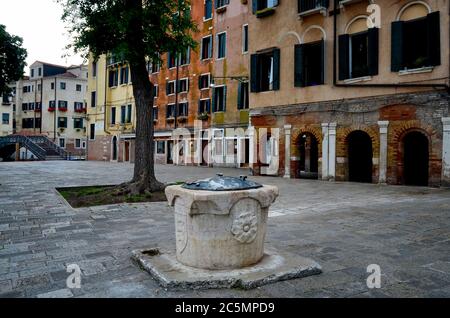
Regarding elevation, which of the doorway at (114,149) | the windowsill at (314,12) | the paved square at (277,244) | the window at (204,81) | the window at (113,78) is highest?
the window at (113,78)

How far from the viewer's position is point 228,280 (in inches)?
143

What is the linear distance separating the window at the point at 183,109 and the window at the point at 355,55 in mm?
17568

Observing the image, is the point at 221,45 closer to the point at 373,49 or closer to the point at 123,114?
the point at 123,114

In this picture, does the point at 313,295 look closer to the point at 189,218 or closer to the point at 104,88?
the point at 189,218

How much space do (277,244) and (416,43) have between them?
11616 millimetres

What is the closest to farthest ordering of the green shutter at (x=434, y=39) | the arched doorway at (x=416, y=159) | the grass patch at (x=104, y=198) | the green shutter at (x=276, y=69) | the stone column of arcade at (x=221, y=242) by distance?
the stone column of arcade at (x=221, y=242)
the grass patch at (x=104, y=198)
the green shutter at (x=434, y=39)
the arched doorway at (x=416, y=159)
the green shutter at (x=276, y=69)

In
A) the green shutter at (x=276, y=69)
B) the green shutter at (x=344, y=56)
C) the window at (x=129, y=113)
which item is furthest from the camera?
the window at (x=129, y=113)

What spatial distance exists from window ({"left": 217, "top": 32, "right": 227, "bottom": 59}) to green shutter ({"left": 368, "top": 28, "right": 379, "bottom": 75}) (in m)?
14.6

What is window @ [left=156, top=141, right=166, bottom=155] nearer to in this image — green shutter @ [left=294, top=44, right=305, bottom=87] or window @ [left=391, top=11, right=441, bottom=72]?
green shutter @ [left=294, top=44, right=305, bottom=87]

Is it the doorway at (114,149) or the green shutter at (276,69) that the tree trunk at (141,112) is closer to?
the green shutter at (276,69)

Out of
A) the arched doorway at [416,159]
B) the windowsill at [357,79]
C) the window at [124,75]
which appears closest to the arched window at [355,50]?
the windowsill at [357,79]

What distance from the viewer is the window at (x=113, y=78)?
3889cm

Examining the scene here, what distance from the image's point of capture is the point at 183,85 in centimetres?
3181

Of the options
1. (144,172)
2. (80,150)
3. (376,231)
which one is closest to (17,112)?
(80,150)
